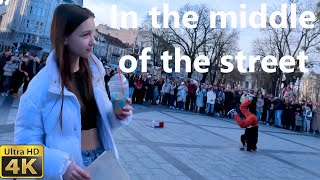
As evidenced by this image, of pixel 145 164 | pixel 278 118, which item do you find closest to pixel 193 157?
pixel 145 164

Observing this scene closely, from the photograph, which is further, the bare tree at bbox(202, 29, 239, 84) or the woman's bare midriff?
the bare tree at bbox(202, 29, 239, 84)

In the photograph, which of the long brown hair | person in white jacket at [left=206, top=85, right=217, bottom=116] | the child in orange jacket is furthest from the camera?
person in white jacket at [left=206, top=85, right=217, bottom=116]

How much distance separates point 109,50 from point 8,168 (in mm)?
111922

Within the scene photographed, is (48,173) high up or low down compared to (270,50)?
down

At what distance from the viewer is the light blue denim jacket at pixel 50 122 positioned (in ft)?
5.62

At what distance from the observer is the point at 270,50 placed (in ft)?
127

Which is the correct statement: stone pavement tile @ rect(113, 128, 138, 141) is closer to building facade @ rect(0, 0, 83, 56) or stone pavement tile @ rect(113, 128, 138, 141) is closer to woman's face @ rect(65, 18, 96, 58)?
woman's face @ rect(65, 18, 96, 58)

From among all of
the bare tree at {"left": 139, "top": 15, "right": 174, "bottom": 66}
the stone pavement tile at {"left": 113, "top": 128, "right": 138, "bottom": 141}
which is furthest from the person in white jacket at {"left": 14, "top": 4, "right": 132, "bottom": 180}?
the bare tree at {"left": 139, "top": 15, "right": 174, "bottom": 66}

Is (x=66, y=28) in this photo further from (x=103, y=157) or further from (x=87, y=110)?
(x=103, y=157)

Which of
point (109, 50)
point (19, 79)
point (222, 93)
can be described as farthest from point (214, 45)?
point (109, 50)

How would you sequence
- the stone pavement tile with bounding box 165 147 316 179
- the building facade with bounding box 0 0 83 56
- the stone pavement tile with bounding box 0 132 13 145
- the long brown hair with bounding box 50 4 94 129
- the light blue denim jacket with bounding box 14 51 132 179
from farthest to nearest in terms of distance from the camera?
the building facade with bounding box 0 0 83 56, the stone pavement tile with bounding box 165 147 316 179, the stone pavement tile with bounding box 0 132 13 145, the long brown hair with bounding box 50 4 94 129, the light blue denim jacket with bounding box 14 51 132 179

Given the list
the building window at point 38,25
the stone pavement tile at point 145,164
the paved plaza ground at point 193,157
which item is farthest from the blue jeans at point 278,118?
the building window at point 38,25

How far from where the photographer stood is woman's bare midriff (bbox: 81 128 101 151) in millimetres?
1998

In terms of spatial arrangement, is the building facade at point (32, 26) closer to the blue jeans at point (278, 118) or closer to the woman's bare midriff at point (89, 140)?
the blue jeans at point (278, 118)
